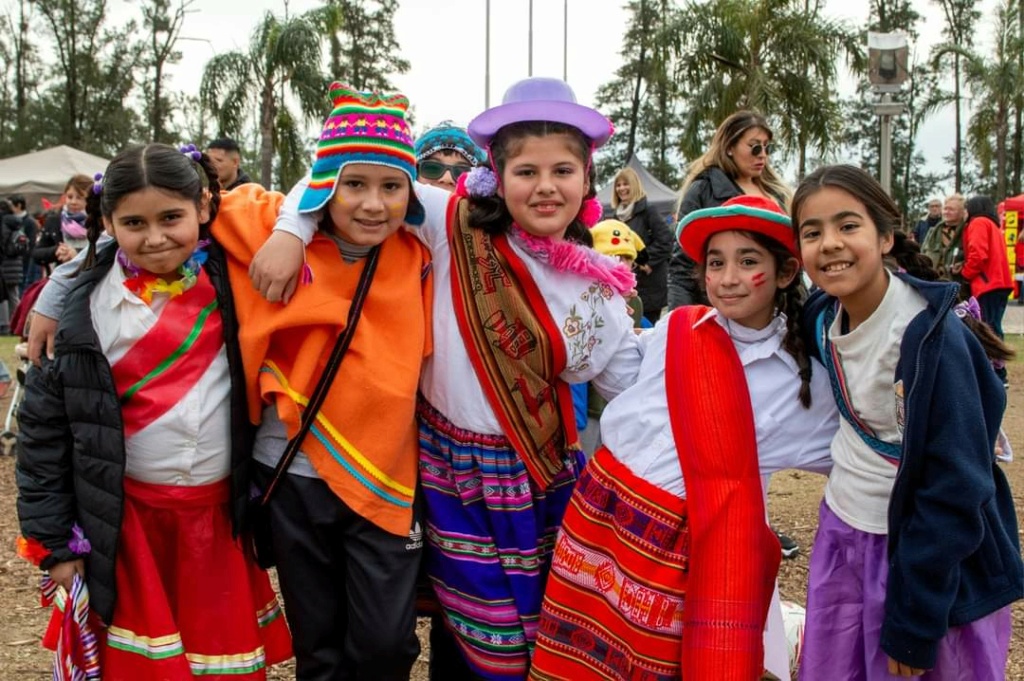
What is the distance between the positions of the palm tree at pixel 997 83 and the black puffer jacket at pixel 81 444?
78.4 ft

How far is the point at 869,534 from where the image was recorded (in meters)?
2.13

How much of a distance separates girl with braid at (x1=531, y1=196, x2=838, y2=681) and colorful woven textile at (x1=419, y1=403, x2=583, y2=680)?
3.5 inches

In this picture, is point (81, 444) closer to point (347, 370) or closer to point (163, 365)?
point (163, 365)

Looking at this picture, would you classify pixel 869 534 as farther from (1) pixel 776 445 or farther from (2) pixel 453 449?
(2) pixel 453 449

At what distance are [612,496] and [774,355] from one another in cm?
53

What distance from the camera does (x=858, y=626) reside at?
2.19m

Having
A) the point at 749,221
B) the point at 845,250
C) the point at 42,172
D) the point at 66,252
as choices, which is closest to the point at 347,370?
the point at 749,221

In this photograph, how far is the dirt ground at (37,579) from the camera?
10.4 ft

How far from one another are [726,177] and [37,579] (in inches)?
136

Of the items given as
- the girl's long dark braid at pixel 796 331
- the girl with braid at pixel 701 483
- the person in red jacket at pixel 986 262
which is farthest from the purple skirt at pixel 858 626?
the person in red jacket at pixel 986 262

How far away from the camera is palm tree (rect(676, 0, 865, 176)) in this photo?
13508 millimetres

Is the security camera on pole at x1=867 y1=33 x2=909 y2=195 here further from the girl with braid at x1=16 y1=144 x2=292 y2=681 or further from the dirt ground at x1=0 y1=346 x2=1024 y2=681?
the girl with braid at x1=16 y1=144 x2=292 y2=681

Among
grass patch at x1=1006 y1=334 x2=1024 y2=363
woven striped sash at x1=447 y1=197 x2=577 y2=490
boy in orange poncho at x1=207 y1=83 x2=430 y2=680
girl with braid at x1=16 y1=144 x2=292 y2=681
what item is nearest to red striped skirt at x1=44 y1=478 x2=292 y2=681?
girl with braid at x1=16 y1=144 x2=292 y2=681

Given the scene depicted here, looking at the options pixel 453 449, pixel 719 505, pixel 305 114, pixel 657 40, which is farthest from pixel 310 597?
pixel 305 114
